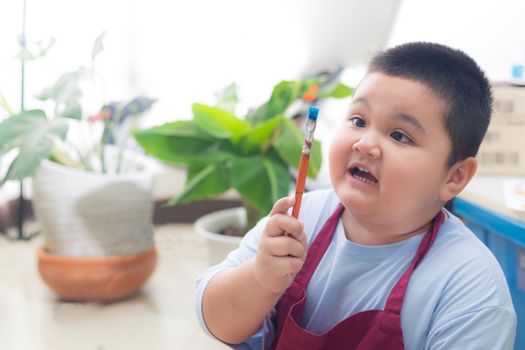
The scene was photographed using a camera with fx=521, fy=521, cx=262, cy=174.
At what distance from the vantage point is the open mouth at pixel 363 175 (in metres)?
0.68

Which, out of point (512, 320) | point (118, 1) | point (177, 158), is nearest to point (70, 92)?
point (177, 158)

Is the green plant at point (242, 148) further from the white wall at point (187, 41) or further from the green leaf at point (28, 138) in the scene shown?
the white wall at point (187, 41)

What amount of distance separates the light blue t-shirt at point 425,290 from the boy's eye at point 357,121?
0.17m

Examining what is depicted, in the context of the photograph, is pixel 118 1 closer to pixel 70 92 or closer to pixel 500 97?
pixel 70 92

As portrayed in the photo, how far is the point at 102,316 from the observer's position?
136 cm

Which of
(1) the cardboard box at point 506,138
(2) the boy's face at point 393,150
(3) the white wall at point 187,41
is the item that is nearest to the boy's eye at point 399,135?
(2) the boy's face at point 393,150

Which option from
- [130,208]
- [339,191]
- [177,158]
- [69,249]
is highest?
[339,191]

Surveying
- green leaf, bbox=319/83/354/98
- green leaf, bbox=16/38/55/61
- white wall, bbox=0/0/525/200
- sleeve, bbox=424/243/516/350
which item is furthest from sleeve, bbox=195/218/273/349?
white wall, bbox=0/0/525/200

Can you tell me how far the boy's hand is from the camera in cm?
65

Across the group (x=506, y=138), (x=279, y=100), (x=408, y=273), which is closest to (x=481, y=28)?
(x=506, y=138)

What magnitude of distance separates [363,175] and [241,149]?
0.74 meters

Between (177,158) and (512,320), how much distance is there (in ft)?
3.20

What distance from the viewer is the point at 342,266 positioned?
739 millimetres

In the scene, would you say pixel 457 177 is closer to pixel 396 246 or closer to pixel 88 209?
pixel 396 246
